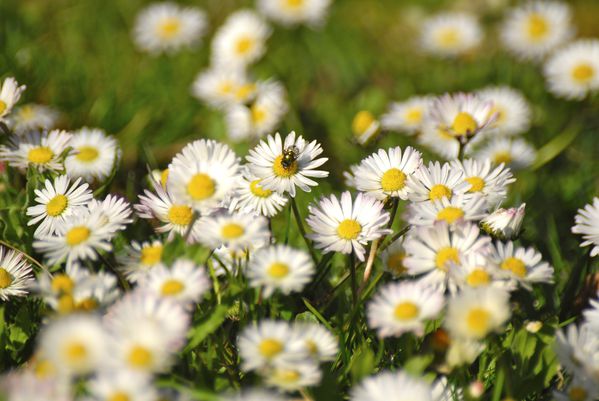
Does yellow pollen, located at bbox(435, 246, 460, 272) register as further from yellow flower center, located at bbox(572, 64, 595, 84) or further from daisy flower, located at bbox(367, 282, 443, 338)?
yellow flower center, located at bbox(572, 64, 595, 84)

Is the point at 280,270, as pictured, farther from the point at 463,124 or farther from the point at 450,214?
the point at 463,124

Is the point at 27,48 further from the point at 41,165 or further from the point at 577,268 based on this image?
the point at 577,268

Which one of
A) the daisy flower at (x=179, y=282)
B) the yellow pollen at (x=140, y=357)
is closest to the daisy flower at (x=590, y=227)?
the daisy flower at (x=179, y=282)

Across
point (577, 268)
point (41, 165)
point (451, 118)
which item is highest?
point (451, 118)

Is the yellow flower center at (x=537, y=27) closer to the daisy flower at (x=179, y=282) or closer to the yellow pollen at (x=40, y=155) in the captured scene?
the yellow pollen at (x=40, y=155)

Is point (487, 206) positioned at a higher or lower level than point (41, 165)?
lower

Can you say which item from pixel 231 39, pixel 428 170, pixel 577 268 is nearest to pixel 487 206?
pixel 428 170

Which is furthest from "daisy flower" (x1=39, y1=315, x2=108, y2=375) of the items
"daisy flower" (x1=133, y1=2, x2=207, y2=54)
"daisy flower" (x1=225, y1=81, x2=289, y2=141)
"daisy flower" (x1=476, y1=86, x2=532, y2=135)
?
"daisy flower" (x1=133, y1=2, x2=207, y2=54)

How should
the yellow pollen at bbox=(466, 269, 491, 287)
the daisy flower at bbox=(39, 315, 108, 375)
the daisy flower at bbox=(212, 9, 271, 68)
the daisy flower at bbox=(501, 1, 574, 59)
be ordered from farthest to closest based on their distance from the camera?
the daisy flower at bbox=(501, 1, 574, 59)
the daisy flower at bbox=(212, 9, 271, 68)
the yellow pollen at bbox=(466, 269, 491, 287)
the daisy flower at bbox=(39, 315, 108, 375)
